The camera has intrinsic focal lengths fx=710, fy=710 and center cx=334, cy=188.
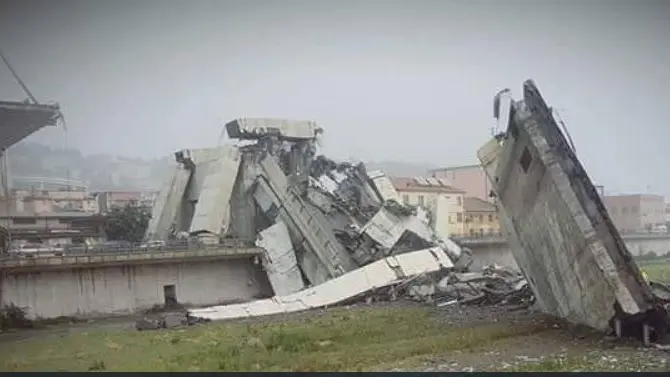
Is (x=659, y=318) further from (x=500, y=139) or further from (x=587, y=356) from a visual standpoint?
(x=500, y=139)

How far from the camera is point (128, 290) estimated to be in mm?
15703

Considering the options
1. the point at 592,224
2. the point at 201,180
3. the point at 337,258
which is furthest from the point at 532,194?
the point at 201,180

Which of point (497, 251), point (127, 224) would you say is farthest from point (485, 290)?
point (127, 224)

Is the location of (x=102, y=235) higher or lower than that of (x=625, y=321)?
higher

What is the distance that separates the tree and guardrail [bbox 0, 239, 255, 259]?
15.5 ft

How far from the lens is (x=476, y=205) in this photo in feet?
101

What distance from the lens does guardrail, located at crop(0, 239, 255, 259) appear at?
569 inches

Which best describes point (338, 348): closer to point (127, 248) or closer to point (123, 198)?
point (127, 248)

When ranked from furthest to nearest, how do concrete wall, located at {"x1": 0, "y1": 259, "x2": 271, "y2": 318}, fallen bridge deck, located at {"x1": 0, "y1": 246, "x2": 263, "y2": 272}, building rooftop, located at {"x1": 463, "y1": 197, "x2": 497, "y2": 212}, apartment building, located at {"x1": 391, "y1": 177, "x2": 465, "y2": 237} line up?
building rooftop, located at {"x1": 463, "y1": 197, "x2": 497, "y2": 212}
apartment building, located at {"x1": 391, "y1": 177, "x2": 465, "y2": 237}
concrete wall, located at {"x1": 0, "y1": 259, "x2": 271, "y2": 318}
fallen bridge deck, located at {"x1": 0, "y1": 246, "x2": 263, "y2": 272}

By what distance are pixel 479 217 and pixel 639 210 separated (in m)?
10.3

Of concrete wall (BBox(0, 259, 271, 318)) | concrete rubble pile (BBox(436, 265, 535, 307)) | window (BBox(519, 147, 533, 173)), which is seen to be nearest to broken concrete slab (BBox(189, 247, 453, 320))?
concrete rubble pile (BBox(436, 265, 535, 307))

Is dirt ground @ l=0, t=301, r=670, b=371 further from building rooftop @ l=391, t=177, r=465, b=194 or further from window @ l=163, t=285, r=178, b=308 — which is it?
building rooftop @ l=391, t=177, r=465, b=194

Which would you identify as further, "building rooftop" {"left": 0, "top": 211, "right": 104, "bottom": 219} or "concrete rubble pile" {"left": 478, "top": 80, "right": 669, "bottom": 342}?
"building rooftop" {"left": 0, "top": 211, "right": 104, "bottom": 219}

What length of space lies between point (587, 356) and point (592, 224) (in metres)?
2.15
